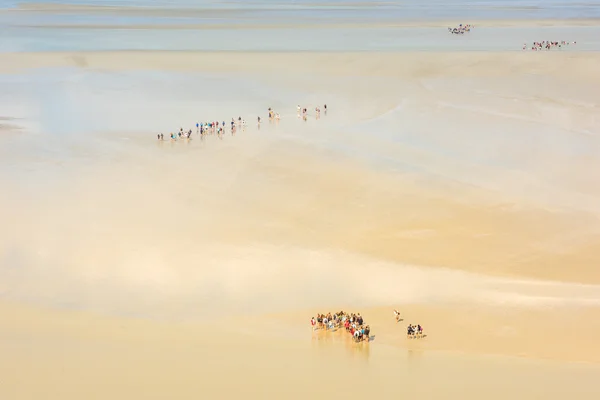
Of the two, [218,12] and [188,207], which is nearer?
[188,207]

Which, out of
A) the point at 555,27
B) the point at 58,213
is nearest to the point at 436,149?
the point at 58,213

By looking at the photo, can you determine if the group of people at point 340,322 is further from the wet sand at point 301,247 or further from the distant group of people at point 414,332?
the distant group of people at point 414,332

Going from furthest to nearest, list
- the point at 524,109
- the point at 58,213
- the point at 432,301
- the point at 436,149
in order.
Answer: the point at 524,109 → the point at 436,149 → the point at 58,213 → the point at 432,301

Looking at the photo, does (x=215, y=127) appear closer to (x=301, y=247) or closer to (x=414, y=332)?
(x=301, y=247)

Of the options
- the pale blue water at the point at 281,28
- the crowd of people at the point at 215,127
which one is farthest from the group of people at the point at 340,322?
the pale blue water at the point at 281,28

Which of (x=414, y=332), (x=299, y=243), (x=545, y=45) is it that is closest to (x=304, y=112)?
(x=299, y=243)

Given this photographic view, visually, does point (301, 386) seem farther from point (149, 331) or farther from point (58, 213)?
point (58, 213)
